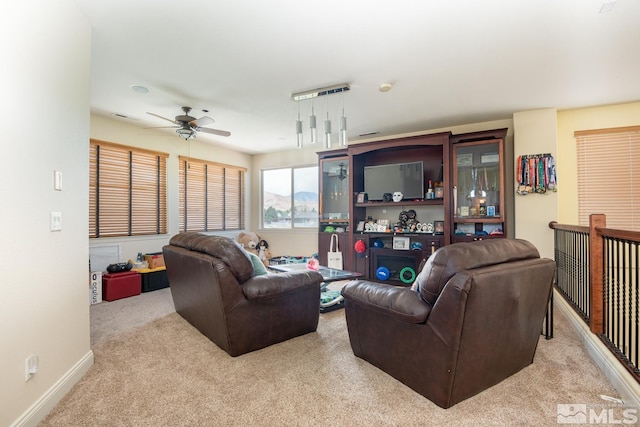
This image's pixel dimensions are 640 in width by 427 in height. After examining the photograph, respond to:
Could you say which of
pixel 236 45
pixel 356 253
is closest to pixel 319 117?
pixel 236 45

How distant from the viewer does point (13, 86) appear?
1.40 m

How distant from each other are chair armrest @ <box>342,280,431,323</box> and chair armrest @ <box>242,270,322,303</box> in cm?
49

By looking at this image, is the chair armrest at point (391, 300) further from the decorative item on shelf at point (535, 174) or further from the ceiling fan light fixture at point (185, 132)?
the decorative item on shelf at point (535, 174)

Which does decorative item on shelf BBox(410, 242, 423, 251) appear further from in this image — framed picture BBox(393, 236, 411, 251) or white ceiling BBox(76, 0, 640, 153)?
white ceiling BBox(76, 0, 640, 153)

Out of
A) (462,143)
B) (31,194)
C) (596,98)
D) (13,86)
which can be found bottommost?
(31,194)

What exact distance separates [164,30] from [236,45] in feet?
1.78

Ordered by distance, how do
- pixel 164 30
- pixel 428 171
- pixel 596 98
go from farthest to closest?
pixel 428 171 → pixel 596 98 → pixel 164 30

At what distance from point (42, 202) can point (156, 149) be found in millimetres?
3740

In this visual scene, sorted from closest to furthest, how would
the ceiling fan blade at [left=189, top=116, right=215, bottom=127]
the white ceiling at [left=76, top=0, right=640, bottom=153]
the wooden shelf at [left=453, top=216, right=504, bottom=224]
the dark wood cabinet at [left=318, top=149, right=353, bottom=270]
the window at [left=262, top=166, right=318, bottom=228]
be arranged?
1. the white ceiling at [left=76, top=0, right=640, bottom=153]
2. the ceiling fan blade at [left=189, top=116, right=215, bottom=127]
3. the wooden shelf at [left=453, top=216, right=504, bottom=224]
4. the dark wood cabinet at [left=318, top=149, right=353, bottom=270]
5. the window at [left=262, top=166, right=318, bottom=228]

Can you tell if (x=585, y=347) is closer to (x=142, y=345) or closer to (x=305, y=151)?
(x=142, y=345)

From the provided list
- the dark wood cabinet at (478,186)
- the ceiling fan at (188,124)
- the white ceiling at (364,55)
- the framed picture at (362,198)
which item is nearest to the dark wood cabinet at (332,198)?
the framed picture at (362,198)

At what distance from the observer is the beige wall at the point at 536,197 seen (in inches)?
153

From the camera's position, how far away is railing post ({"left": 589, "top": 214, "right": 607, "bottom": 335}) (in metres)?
2.29

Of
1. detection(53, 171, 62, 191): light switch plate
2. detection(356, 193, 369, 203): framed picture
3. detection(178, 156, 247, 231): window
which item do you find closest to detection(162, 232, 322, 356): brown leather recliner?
detection(53, 171, 62, 191): light switch plate
